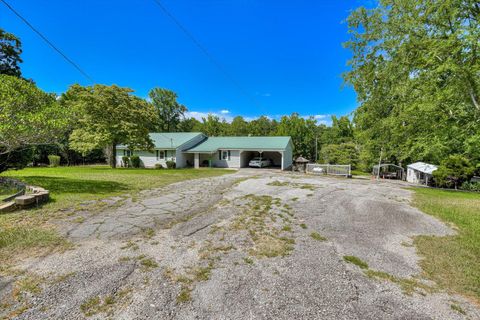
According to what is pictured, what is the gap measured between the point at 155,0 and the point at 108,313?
983 centimetres

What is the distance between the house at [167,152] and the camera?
25.0 metres

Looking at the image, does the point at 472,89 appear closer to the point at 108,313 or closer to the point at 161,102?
the point at 108,313

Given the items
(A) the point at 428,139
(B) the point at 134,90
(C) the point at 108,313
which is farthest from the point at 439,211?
(B) the point at 134,90

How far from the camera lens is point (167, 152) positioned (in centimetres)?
2534

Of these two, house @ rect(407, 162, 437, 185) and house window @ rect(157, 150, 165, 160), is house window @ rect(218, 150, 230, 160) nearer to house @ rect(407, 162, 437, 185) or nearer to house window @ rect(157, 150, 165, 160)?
house window @ rect(157, 150, 165, 160)

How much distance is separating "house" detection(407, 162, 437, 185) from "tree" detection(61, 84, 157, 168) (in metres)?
26.2

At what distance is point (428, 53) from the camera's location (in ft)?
20.4

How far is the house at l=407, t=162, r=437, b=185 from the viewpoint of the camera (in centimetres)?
1822

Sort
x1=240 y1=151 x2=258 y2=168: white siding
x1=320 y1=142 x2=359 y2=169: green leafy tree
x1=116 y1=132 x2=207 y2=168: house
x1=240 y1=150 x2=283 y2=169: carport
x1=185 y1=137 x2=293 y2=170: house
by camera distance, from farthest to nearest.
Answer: x1=320 y1=142 x2=359 y2=169: green leafy tree, x1=240 y1=150 x2=283 y2=169: carport, x1=240 y1=151 x2=258 y2=168: white siding, x1=116 y1=132 x2=207 y2=168: house, x1=185 y1=137 x2=293 y2=170: house

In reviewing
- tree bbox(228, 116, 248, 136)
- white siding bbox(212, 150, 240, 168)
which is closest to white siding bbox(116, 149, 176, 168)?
white siding bbox(212, 150, 240, 168)

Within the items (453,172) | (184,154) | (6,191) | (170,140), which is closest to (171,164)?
(184,154)

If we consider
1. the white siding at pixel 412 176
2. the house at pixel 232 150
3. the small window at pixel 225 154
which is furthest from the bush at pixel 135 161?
the white siding at pixel 412 176

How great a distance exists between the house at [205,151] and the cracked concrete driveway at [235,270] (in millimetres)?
18512

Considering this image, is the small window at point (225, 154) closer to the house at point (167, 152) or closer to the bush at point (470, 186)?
the house at point (167, 152)
